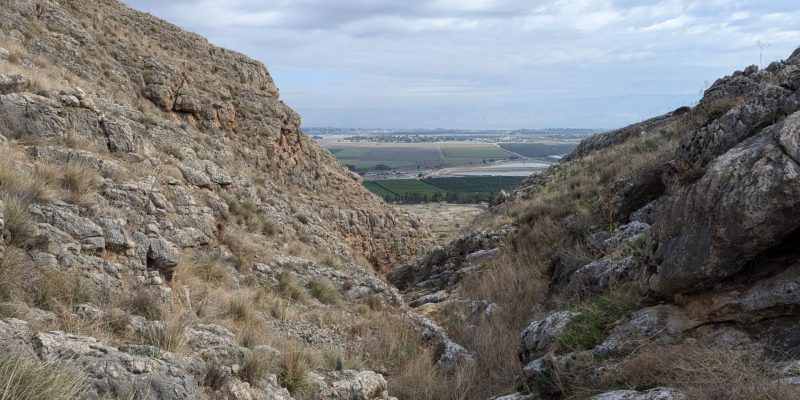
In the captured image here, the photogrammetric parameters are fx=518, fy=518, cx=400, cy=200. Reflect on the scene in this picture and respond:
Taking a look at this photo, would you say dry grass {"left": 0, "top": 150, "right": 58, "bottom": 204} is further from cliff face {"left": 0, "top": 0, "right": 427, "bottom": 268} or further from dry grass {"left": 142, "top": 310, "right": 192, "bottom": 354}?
dry grass {"left": 142, "top": 310, "right": 192, "bottom": 354}

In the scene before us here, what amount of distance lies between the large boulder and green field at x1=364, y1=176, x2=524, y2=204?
62501 mm

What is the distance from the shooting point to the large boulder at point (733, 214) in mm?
4023

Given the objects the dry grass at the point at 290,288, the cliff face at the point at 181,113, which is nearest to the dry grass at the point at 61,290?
the dry grass at the point at 290,288

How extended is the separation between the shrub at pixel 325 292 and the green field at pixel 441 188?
190ft

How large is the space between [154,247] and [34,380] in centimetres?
420

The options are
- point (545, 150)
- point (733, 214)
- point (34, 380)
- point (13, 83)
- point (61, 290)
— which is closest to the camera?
point (34, 380)

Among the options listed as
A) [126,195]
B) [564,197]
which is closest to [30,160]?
[126,195]

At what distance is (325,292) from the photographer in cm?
987

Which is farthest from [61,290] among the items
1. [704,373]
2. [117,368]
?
[704,373]

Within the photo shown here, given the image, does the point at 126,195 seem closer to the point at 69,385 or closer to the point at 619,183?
the point at 69,385

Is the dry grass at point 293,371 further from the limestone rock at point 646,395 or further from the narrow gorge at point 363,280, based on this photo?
the limestone rock at point 646,395

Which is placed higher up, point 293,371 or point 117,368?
point 117,368

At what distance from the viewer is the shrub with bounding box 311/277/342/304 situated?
9.71m

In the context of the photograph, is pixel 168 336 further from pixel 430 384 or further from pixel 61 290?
pixel 430 384
